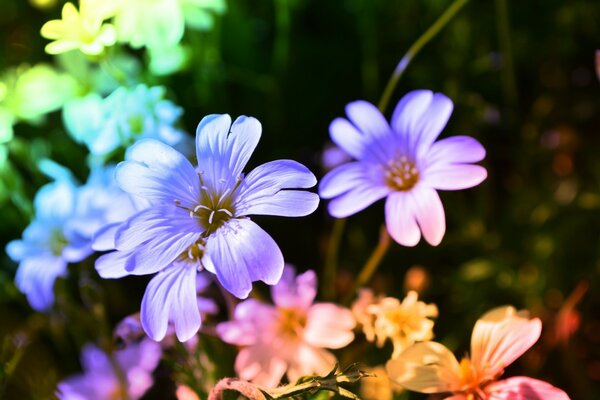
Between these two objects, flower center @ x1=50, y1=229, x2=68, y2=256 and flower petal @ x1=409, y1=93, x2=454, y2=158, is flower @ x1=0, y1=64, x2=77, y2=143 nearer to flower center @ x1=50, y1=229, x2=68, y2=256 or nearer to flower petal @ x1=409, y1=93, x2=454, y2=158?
flower center @ x1=50, y1=229, x2=68, y2=256

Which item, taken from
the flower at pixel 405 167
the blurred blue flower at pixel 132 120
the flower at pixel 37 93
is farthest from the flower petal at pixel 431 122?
the flower at pixel 37 93

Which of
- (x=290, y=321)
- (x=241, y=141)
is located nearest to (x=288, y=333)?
(x=290, y=321)

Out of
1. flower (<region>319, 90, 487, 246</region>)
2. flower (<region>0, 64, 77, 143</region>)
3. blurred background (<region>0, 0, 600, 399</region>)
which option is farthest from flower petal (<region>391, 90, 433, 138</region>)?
flower (<region>0, 64, 77, 143</region>)

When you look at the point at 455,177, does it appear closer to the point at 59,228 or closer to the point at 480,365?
the point at 480,365

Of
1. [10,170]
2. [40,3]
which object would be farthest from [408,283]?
[40,3]

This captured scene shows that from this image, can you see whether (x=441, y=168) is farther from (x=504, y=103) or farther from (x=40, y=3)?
(x=40, y=3)

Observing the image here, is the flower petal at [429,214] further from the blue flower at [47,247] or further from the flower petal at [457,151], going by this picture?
the blue flower at [47,247]

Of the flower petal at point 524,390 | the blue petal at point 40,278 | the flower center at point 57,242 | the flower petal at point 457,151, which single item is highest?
the flower petal at point 457,151
